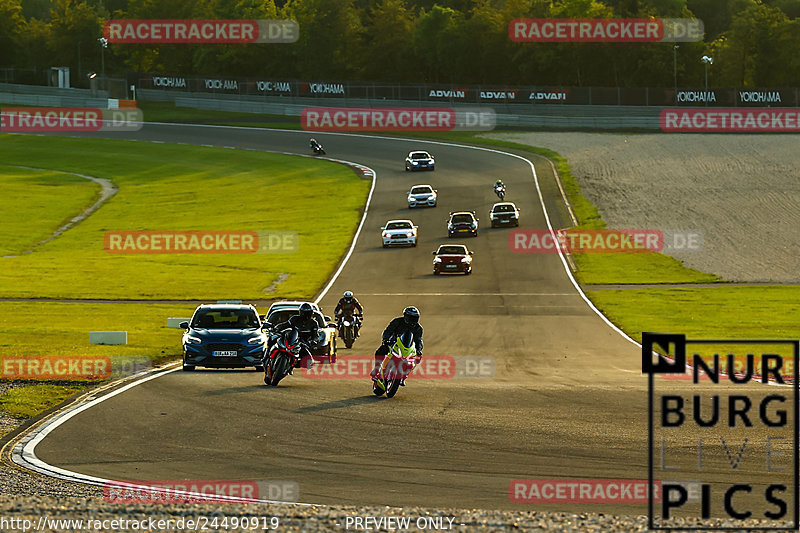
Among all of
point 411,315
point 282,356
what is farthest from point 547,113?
point 411,315

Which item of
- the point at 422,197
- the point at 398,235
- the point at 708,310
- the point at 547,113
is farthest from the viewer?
the point at 547,113

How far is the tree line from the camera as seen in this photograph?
11862 centimetres

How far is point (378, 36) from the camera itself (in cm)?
13975

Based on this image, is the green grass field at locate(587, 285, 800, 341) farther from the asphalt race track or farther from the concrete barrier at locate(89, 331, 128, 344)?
the concrete barrier at locate(89, 331, 128, 344)

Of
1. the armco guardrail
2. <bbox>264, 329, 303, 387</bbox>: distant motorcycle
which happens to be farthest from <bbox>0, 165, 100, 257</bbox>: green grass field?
<bbox>264, 329, 303, 387</bbox>: distant motorcycle

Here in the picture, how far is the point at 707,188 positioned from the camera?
7044cm

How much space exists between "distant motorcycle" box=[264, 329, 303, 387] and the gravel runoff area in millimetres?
30675

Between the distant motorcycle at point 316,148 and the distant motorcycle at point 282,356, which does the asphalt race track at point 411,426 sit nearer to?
the distant motorcycle at point 282,356

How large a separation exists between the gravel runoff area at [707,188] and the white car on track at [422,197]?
10.5m

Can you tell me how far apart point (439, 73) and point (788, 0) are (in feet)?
147

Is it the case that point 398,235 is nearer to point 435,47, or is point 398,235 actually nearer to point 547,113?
point 547,113

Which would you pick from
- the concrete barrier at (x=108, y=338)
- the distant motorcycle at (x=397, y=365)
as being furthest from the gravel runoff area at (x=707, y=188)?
the distant motorcycle at (x=397, y=365)

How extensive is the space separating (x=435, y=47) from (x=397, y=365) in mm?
120387

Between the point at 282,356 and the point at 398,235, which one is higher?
the point at 398,235
